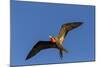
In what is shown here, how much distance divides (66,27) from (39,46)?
36cm

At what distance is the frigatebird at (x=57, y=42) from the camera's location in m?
2.09

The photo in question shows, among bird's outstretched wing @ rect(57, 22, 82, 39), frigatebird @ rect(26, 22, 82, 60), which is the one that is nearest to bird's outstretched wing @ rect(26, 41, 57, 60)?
frigatebird @ rect(26, 22, 82, 60)

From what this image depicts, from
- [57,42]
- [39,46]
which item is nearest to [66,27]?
[57,42]

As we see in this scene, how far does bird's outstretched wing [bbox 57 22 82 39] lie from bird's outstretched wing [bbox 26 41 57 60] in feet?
0.41

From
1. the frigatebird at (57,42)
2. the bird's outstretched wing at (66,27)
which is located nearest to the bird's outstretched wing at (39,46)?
the frigatebird at (57,42)

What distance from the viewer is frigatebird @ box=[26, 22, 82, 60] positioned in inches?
82.1

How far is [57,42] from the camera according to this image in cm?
218

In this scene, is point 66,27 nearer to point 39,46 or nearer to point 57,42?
point 57,42

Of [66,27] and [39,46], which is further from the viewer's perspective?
[66,27]

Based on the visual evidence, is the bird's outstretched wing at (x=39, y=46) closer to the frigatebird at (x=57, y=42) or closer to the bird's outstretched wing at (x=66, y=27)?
the frigatebird at (x=57, y=42)

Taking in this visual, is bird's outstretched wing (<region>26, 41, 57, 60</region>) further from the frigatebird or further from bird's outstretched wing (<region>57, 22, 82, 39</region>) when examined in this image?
bird's outstretched wing (<region>57, 22, 82, 39</region>)

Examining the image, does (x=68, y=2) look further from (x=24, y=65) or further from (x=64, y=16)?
(x=24, y=65)

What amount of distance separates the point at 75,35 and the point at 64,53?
24 centimetres

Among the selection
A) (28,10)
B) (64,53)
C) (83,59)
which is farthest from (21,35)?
(83,59)
